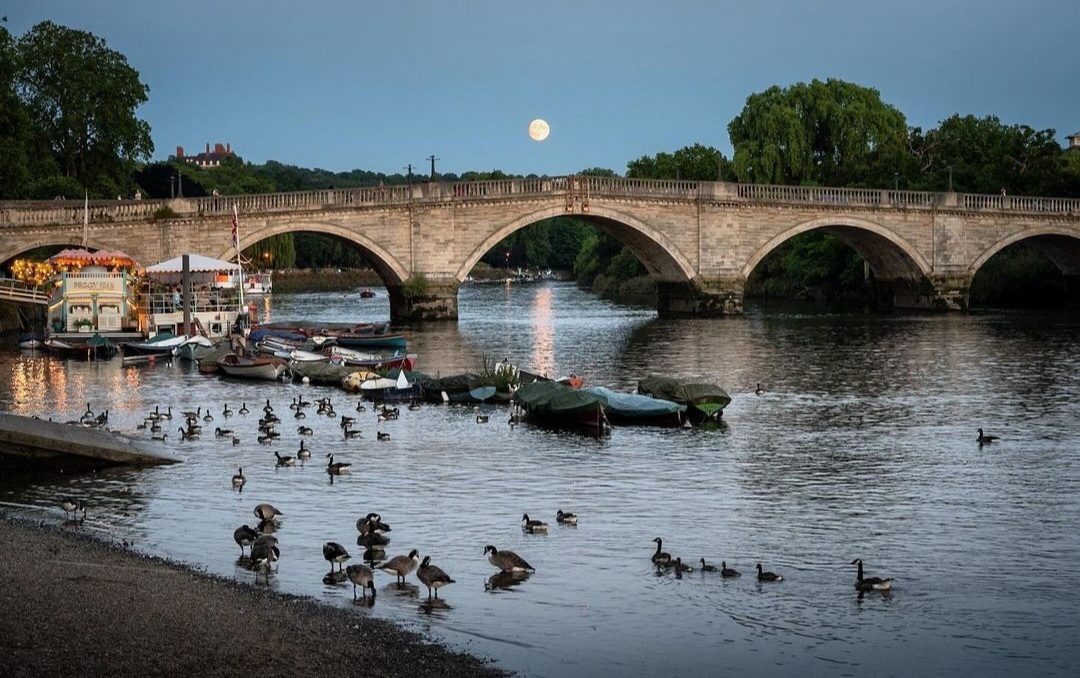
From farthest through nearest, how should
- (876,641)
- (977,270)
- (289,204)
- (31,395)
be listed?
(977,270) < (289,204) < (31,395) < (876,641)

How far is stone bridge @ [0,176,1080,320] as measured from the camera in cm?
5578

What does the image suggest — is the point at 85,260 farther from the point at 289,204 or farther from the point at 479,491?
the point at 479,491

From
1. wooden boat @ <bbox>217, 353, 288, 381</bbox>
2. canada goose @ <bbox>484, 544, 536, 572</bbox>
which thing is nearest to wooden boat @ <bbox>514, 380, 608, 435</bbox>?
wooden boat @ <bbox>217, 353, 288, 381</bbox>

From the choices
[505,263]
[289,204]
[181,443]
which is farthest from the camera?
[505,263]

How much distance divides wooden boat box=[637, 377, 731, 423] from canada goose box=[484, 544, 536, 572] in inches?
540

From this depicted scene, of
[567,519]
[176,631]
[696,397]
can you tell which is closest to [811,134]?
[696,397]

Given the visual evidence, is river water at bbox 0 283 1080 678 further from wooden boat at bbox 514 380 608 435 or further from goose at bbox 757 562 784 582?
wooden boat at bbox 514 380 608 435

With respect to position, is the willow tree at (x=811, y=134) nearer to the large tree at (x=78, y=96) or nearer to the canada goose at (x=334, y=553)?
the large tree at (x=78, y=96)

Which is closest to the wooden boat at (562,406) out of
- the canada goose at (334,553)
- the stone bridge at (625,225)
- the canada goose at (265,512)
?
the canada goose at (265,512)

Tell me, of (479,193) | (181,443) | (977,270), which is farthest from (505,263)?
(181,443)

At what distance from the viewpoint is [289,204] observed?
58094mm

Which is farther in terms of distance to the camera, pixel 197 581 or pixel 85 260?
pixel 85 260

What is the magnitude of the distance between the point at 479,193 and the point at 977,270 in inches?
1278

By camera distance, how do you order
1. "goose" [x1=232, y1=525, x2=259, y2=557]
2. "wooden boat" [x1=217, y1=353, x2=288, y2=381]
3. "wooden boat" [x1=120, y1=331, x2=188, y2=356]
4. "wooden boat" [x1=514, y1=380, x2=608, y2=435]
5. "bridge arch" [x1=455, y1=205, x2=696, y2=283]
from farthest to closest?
"bridge arch" [x1=455, y1=205, x2=696, y2=283], "wooden boat" [x1=120, y1=331, x2=188, y2=356], "wooden boat" [x1=217, y1=353, x2=288, y2=381], "wooden boat" [x1=514, y1=380, x2=608, y2=435], "goose" [x1=232, y1=525, x2=259, y2=557]
